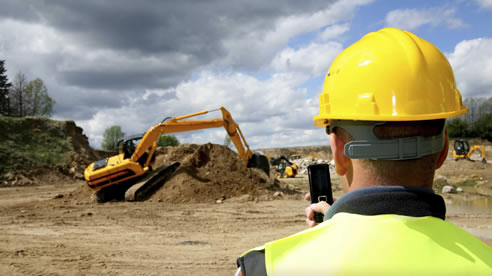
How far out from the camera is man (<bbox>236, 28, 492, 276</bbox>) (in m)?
1.01

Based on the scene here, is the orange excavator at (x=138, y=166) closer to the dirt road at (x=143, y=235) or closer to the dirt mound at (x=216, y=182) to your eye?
the dirt mound at (x=216, y=182)

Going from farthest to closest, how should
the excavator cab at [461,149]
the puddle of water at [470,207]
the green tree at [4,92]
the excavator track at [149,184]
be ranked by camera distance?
1. the green tree at [4,92]
2. the excavator cab at [461,149]
3. the excavator track at [149,184]
4. the puddle of water at [470,207]

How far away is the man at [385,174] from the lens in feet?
3.32

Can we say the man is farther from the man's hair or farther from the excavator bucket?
the excavator bucket

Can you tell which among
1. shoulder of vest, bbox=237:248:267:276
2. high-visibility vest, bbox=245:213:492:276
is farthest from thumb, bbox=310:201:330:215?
shoulder of vest, bbox=237:248:267:276

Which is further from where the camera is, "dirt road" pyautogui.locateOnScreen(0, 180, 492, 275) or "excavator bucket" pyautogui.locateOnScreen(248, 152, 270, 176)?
"excavator bucket" pyautogui.locateOnScreen(248, 152, 270, 176)

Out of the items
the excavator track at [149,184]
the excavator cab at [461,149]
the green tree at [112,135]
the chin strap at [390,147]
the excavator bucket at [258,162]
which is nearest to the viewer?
the chin strap at [390,147]

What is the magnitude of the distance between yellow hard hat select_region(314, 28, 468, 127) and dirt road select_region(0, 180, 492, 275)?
4.51 meters

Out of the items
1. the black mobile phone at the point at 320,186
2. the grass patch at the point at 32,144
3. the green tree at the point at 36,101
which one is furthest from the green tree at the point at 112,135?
the black mobile phone at the point at 320,186

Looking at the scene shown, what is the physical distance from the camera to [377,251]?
3.32ft

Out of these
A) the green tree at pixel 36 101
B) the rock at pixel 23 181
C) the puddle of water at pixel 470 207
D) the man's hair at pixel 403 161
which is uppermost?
the green tree at pixel 36 101

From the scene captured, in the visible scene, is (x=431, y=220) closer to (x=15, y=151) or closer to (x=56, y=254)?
(x=56, y=254)

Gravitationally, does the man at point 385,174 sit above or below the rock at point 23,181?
above

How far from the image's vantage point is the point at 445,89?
1.52m
